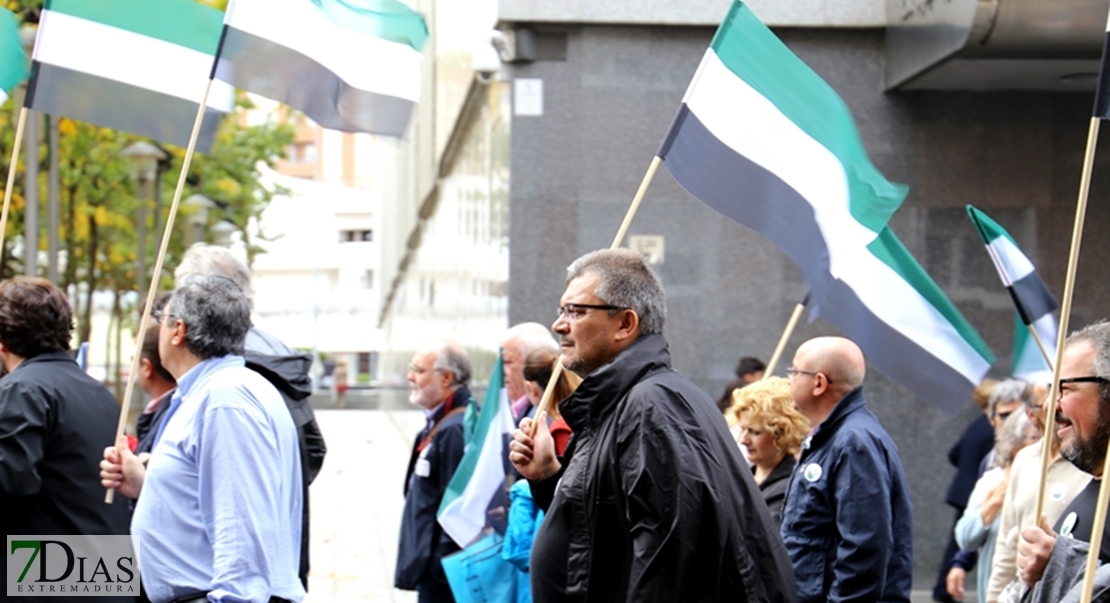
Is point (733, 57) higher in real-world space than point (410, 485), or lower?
higher

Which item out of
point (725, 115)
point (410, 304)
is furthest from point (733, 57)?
point (410, 304)

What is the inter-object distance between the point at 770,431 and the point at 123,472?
2.59 metres

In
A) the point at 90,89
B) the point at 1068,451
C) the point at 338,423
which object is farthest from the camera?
the point at 338,423

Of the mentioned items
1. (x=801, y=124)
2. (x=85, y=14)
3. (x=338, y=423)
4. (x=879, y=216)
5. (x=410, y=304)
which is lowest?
(x=338, y=423)

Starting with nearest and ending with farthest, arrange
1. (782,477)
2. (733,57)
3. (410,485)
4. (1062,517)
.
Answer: (1062,517)
(733,57)
(782,477)
(410,485)

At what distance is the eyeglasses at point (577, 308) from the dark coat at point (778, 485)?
6.15ft

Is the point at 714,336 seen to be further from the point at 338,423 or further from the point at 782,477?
the point at 338,423

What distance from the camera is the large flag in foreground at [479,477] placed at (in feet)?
19.9

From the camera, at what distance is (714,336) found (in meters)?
10.1

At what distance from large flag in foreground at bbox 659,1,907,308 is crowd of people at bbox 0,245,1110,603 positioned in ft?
1.68

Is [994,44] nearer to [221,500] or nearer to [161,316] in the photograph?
[161,316]

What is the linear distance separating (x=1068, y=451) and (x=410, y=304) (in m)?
24.0

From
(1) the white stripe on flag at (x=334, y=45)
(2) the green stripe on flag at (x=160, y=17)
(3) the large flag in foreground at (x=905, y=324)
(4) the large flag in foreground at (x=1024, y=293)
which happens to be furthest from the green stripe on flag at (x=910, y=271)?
(2) the green stripe on flag at (x=160, y=17)

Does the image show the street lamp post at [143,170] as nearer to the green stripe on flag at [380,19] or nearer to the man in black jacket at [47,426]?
the green stripe on flag at [380,19]
